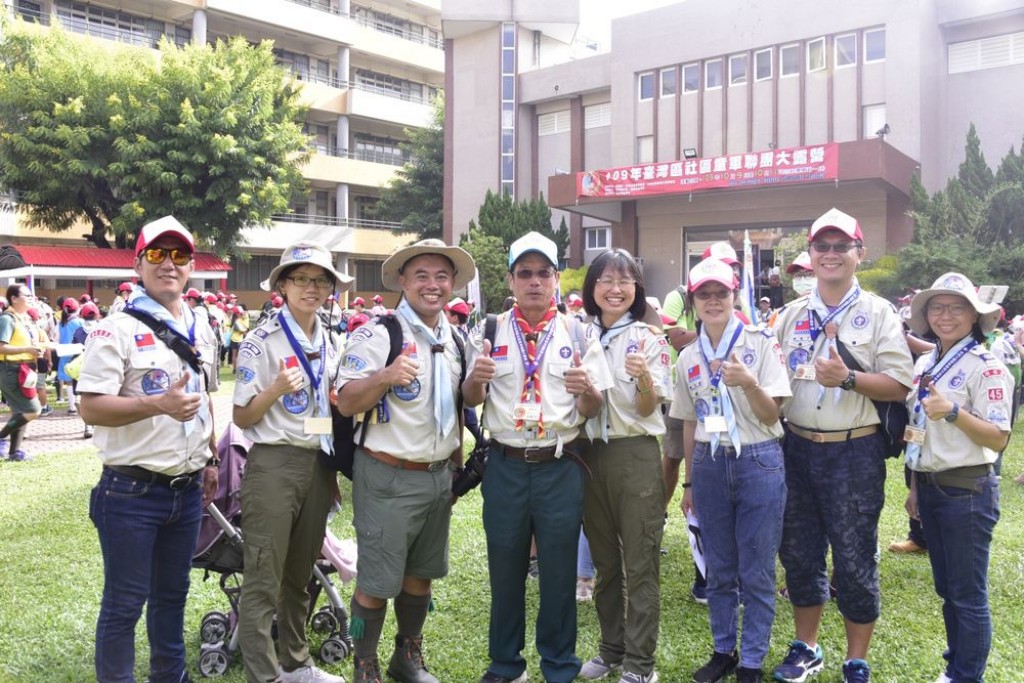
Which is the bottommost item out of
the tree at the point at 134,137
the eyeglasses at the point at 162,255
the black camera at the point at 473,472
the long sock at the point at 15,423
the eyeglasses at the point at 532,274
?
the long sock at the point at 15,423

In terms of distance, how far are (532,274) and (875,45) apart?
91.1ft

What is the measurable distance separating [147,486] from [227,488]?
0.84 meters

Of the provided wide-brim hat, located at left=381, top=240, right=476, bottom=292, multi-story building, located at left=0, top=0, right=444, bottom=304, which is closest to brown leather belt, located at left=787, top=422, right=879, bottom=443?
wide-brim hat, located at left=381, top=240, right=476, bottom=292

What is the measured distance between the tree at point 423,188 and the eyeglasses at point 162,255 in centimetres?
3979

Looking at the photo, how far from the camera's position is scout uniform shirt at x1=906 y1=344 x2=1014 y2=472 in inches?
144

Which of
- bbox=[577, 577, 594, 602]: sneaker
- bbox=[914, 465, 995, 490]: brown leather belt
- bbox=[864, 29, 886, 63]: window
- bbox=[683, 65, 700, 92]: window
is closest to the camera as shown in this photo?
bbox=[914, 465, 995, 490]: brown leather belt

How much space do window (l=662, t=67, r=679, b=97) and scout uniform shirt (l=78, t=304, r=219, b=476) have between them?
30.7 meters

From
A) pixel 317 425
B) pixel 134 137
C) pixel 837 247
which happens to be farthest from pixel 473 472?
pixel 134 137

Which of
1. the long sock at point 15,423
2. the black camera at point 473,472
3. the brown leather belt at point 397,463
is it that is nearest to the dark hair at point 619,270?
the black camera at point 473,472

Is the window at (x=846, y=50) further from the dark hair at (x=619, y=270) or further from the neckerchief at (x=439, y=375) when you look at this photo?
the neckerchief at (x=439, y=375)

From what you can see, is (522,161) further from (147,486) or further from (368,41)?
(147,486)

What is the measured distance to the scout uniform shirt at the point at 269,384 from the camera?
12.4ft

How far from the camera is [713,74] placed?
30.5 m

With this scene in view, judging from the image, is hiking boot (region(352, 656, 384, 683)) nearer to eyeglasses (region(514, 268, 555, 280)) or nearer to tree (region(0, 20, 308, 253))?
eyeglasses (region(514, 268, 555, 280))
